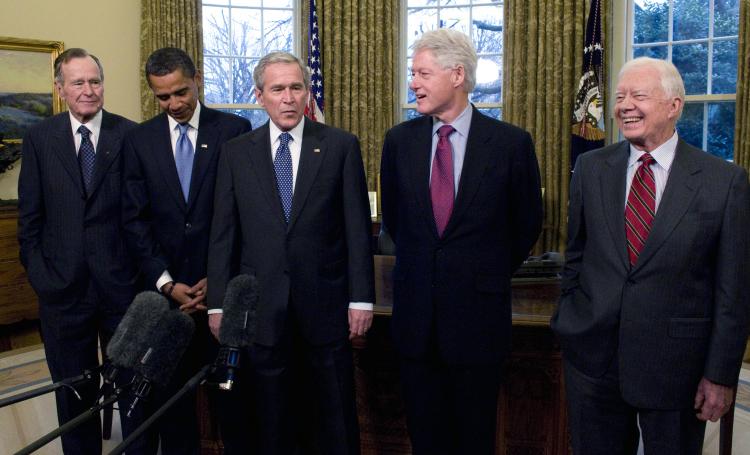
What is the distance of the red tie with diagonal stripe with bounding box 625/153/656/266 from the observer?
1.79 m

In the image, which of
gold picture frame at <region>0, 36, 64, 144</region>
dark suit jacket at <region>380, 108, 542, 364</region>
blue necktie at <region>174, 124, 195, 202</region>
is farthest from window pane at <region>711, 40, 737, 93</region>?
gold picture frame at <region>0, 36, 64, 144</region>

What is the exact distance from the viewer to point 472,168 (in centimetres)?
210

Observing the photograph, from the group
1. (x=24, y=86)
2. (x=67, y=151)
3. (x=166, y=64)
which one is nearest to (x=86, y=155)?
(x=67, y=151)

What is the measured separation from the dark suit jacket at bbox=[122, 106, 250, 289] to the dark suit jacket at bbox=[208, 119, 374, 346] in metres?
0.17

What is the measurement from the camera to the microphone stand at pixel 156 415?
3.20 feet

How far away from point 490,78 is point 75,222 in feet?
17.1

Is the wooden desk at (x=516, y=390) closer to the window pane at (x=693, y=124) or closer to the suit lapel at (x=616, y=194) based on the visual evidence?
the suit lapel at (x=616, y=194)

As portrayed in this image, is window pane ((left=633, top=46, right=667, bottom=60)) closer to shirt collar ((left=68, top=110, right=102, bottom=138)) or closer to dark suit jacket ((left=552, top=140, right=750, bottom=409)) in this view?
dark suit jacket ((left=552, top=140, right=750, bottom=409))

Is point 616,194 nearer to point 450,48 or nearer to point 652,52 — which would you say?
point 450,48

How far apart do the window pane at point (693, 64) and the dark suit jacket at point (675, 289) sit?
15.5 feet

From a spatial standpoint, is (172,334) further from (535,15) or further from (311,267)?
(535,15)

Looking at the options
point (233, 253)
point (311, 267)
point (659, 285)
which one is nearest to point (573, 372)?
point (659, 285)

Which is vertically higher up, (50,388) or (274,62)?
(274,62)

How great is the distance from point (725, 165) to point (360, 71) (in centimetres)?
533
